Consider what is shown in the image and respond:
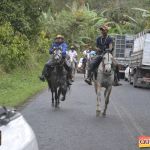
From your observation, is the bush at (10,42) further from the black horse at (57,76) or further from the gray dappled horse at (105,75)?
the gray dappled horse at (105,75)

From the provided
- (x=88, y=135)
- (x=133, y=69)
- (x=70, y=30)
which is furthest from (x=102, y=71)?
(x=70, y=30)

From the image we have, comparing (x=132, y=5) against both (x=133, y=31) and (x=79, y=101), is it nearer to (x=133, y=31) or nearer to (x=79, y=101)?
(x=133, y=31)

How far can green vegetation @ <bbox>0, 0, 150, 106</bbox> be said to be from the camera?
22.9m

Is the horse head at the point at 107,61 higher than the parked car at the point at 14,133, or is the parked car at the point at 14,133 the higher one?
the parked car at the point at 14,133

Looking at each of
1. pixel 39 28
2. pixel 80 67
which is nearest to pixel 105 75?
pixel 39 28

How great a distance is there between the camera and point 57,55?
15.9 meters

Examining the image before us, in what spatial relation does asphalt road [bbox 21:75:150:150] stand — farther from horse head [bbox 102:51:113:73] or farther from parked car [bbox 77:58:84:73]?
parked car [bbox 77:58:84:73]

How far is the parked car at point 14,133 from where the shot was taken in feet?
14.2

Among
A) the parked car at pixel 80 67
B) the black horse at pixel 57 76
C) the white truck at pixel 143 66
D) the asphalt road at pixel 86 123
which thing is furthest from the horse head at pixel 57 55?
the parked car at pixel 80 67

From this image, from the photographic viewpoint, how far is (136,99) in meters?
20.0

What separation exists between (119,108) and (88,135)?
5.55 meters

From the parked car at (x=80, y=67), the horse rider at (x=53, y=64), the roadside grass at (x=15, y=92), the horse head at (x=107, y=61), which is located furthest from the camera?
the parked car at (x=80, y=67)

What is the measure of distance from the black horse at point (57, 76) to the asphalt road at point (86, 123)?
513 mm

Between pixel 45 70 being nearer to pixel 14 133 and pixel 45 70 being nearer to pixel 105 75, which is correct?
pixel 105 75
